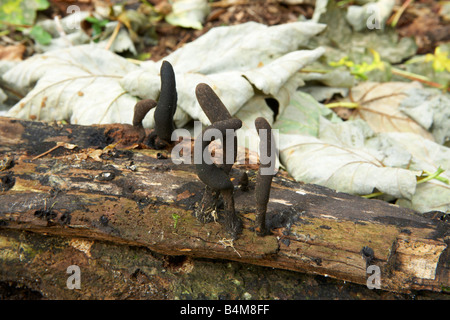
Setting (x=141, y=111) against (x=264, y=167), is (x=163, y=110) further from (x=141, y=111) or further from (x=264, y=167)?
(x=264, y=167)

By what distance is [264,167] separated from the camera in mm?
1824

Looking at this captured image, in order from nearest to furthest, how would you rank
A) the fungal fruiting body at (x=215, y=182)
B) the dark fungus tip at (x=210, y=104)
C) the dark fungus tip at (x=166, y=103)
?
the fungal fruiting body at (x=215, y=182) → the dark fungus tip at (x=210, y=104) → the dark fungus tip at (x=166, y=103)

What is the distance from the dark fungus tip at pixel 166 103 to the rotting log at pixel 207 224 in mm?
252

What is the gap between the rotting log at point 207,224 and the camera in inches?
77.4

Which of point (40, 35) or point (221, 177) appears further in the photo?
point (40, 35)

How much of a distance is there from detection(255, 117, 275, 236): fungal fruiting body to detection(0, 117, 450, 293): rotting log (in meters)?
0.17

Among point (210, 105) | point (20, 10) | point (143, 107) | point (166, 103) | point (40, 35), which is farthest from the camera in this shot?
point (20, 10)

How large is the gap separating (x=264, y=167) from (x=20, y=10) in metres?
4.21

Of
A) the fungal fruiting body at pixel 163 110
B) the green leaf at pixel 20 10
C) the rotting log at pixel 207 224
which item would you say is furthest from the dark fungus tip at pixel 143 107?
the green leaf at pixel 20 10

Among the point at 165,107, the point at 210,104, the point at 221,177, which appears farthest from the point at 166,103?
the point at 221,177

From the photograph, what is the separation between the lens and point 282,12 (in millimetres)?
4816

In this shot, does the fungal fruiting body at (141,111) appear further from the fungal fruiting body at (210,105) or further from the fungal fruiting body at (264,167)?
the fungal fruiting body at (264,167)

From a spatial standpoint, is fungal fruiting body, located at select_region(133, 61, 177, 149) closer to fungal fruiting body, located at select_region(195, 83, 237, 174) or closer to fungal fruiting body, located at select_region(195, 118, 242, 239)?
fungal fruiting body, located at select_region(195, 83, 237, 174)
